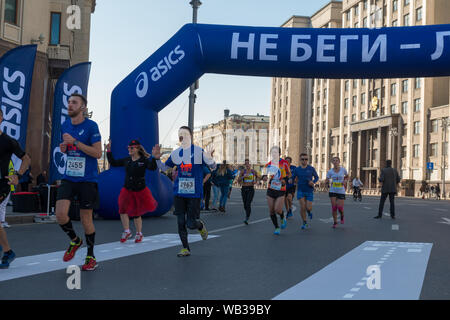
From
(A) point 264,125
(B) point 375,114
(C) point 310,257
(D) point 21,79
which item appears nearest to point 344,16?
(B) point 375,114

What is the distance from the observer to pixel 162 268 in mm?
6410

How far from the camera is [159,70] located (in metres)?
12.8

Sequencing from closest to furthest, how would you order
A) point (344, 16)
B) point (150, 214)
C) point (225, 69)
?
point (225, 69)
point (150, 214)
point (344, 16)

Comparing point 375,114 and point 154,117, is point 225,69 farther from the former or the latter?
point 375,114

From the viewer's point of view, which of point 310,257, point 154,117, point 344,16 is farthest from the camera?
point 344,16

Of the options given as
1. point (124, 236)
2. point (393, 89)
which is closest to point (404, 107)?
point (393, 89)

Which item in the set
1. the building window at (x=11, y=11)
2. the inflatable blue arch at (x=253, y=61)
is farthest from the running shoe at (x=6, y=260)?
the building window at (x=11, y=11)

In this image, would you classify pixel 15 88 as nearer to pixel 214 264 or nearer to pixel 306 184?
pixel 306 184

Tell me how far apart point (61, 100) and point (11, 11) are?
28.0 ft

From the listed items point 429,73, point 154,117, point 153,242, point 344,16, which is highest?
point 344,16

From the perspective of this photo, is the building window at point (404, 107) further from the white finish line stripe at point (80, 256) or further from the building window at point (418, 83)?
the white finish line stripe at point (80, 256)

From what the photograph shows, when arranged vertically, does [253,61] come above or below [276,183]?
above

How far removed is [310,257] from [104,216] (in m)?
7.22

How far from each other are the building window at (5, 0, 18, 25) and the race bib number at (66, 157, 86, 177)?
17.6 meters
